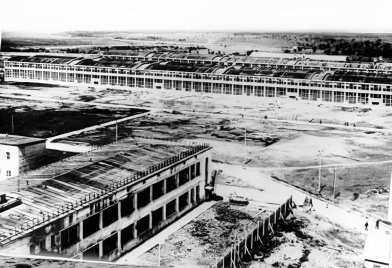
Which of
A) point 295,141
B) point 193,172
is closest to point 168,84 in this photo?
point 193,172

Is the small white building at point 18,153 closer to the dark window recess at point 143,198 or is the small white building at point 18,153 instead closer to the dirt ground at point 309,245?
the dark window recess at point 143,198

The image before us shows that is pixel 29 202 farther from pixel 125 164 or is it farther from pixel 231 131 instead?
pixel 231 131

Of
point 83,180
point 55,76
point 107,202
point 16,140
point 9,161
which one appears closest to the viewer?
point 107,202

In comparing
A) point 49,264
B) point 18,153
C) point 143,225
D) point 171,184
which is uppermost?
point 18,153

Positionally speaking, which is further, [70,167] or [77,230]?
[70,167]

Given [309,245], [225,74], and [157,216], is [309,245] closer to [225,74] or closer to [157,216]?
[157,216]

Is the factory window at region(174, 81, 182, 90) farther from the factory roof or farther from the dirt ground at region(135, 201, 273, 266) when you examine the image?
the dirt ground at region(135, 201, 273, 266)

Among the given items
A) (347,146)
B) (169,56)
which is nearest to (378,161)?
(347,146)
